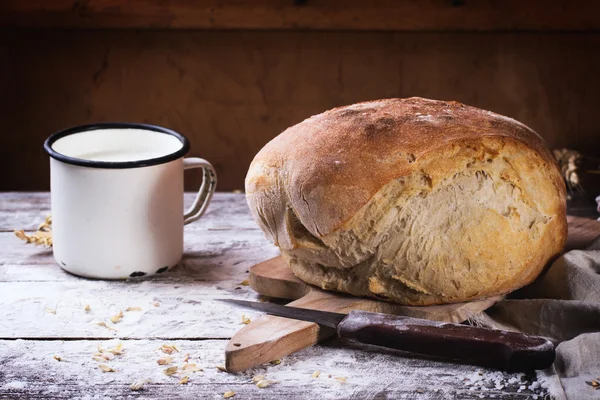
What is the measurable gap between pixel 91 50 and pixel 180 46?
0.27 metres

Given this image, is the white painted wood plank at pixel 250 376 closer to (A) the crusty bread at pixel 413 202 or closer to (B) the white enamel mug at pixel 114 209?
(A) the crusty bread at pixel 413 202

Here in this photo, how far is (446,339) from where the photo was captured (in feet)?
3.71

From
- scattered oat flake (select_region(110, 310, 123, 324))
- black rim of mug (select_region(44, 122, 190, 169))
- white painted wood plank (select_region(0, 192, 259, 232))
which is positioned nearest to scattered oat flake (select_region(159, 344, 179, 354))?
scattered oat flake (select_region(110, 310, 123, 324))

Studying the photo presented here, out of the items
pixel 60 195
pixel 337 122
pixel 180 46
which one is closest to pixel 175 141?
pixel 60 195

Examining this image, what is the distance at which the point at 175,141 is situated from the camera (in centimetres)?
156

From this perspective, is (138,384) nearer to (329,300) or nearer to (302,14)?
(329,300)

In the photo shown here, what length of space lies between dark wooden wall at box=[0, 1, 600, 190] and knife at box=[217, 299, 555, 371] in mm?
1416

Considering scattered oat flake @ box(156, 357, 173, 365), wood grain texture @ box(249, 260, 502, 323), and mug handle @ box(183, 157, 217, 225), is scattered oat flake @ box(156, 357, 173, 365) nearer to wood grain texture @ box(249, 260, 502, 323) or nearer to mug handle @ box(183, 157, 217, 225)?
wood grain texture @ box(249, 260, 502, 323)

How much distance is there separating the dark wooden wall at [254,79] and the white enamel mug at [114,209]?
1012mm

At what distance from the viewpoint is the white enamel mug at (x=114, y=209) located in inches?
55.4

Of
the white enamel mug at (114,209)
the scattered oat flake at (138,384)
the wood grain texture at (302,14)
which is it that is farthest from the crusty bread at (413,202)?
the wood grain texture at (302,14)

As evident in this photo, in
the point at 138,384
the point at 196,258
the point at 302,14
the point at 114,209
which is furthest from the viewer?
the point at 302,14

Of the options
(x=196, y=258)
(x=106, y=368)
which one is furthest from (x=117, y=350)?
(x=196, y=258)

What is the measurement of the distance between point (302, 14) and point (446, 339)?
1.40 metres
